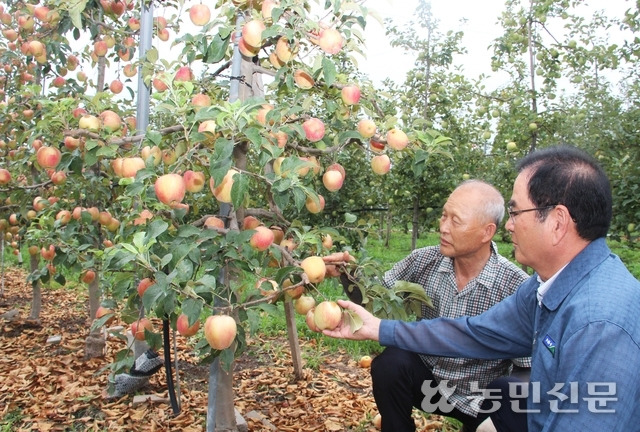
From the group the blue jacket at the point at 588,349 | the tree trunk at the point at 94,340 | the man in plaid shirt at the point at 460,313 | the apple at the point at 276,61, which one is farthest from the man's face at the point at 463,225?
the tree trunk at the point at 94,340

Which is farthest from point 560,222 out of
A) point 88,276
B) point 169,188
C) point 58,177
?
point 88,276

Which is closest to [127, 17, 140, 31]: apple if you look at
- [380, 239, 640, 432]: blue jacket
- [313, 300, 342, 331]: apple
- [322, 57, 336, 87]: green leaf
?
[322, 57, 336, 87]: green leaf

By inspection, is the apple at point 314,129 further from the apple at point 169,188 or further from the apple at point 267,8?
the apple at point 169,188

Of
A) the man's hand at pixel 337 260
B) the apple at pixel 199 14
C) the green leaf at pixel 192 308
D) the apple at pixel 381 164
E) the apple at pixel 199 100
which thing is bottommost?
the green leaf at pixel 192 308

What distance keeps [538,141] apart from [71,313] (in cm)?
414

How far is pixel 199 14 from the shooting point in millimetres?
2111

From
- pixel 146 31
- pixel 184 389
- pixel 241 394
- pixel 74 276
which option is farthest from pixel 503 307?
pixel 74 276

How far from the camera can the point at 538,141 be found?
15.3ft

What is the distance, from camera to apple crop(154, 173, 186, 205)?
5.20 feet

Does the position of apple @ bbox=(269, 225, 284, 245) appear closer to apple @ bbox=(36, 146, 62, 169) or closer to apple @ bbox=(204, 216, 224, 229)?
apple @ bbox=(204, 216, 224, 229)

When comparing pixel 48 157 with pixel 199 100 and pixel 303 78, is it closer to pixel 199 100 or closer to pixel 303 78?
pixel 199 100

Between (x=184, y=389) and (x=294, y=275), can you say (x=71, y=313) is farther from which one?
(x=294, y=275)

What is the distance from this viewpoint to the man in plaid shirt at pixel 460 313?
2.00 metres

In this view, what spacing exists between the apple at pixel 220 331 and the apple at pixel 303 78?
30.7 inches
